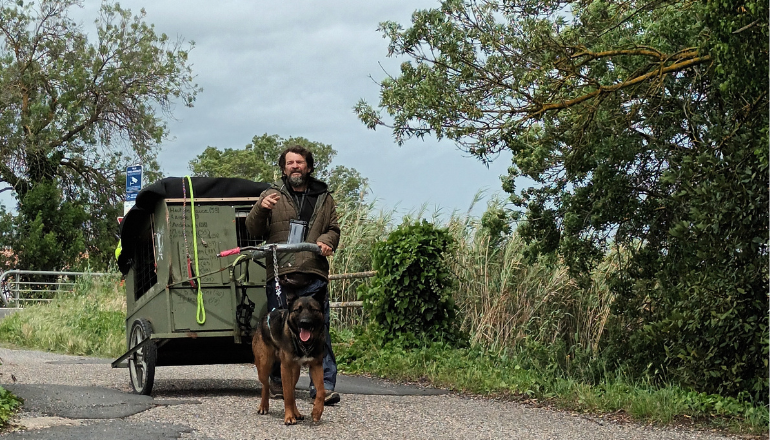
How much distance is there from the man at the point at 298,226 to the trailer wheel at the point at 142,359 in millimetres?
1145

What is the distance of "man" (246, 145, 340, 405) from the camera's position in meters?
8.00

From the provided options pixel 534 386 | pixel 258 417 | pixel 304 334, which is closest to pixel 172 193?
pixel 258 417

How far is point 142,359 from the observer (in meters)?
8.80

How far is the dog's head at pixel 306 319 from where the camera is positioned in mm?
6930

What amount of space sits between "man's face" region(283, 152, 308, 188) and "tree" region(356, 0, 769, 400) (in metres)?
3.01

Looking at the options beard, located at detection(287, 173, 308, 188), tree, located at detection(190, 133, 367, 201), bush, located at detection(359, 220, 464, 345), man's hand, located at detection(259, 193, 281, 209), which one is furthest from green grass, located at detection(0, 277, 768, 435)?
tree, located at detection(190, 133, 367, 201)

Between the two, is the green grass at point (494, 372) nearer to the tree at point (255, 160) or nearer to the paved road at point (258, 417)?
the paved road at point (258, 417)

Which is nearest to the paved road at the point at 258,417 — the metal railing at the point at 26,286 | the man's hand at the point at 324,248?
the man's hand at the point at 324,248

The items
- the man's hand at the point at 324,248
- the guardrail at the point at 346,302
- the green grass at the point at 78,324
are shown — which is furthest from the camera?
the green grass at the point at 78,324

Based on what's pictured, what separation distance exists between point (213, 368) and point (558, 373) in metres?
4.58

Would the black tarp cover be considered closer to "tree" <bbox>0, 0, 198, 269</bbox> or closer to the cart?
the cart

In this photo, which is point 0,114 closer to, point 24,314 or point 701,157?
point 24,314

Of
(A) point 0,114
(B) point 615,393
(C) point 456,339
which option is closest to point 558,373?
(C) point 456,339

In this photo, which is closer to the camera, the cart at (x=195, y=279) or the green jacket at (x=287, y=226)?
the green jacket at (x=287, y=226)
